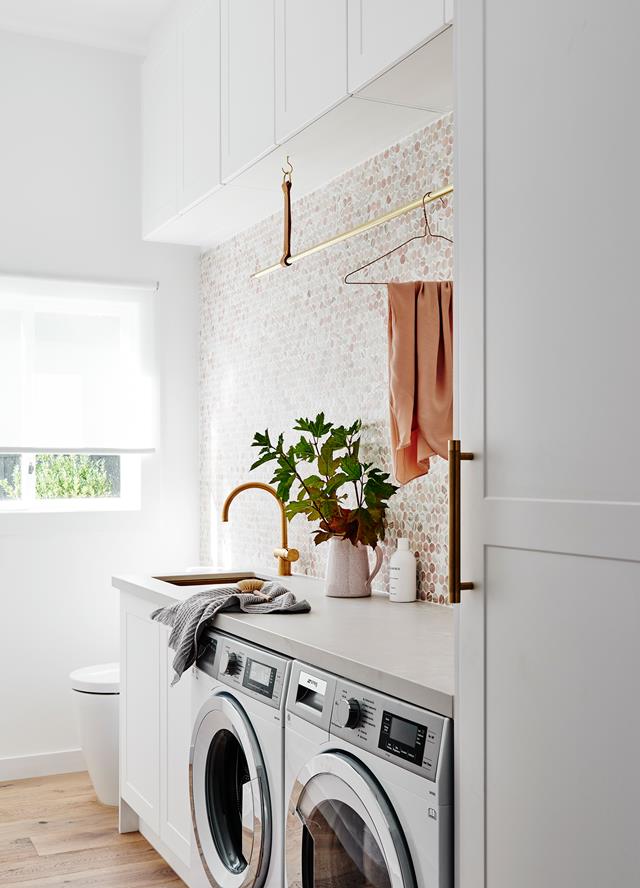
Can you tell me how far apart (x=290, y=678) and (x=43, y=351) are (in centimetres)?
242

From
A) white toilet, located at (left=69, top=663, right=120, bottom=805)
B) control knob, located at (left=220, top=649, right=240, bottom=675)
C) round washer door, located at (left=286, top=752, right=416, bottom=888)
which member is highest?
control knob, located at (left=220, top=649, right=240, bottom=675)

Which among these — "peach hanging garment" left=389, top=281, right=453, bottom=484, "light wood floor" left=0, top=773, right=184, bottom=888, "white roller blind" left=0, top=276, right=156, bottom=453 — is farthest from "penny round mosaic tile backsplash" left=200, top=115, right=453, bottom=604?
"light wood floor" left=0, top=773, right=184, bottom=888

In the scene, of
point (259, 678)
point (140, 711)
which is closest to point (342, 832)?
point (259, 678)

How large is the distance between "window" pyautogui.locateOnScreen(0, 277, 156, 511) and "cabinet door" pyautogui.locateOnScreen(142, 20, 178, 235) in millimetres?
447

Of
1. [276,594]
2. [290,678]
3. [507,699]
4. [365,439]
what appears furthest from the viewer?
[365,439]

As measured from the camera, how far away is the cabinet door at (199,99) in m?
3.29

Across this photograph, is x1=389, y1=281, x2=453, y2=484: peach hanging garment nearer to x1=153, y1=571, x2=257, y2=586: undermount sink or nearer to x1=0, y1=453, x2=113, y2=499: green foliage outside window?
x1=153, y1=571, x2=257, y2=586: undermount sink

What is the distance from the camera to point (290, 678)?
2.11 m

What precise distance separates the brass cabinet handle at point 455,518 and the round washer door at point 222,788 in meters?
0.99

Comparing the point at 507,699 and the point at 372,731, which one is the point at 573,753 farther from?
the point at 372,731

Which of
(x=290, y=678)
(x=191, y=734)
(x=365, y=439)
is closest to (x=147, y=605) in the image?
(x=191, y=734)

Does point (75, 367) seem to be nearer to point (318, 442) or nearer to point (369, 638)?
point (318, 442)

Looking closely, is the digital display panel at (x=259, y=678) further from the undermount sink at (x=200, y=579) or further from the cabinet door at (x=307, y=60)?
the cabinet door at (x=307, y=60)

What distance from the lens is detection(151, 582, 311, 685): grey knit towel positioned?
8.28 feet
